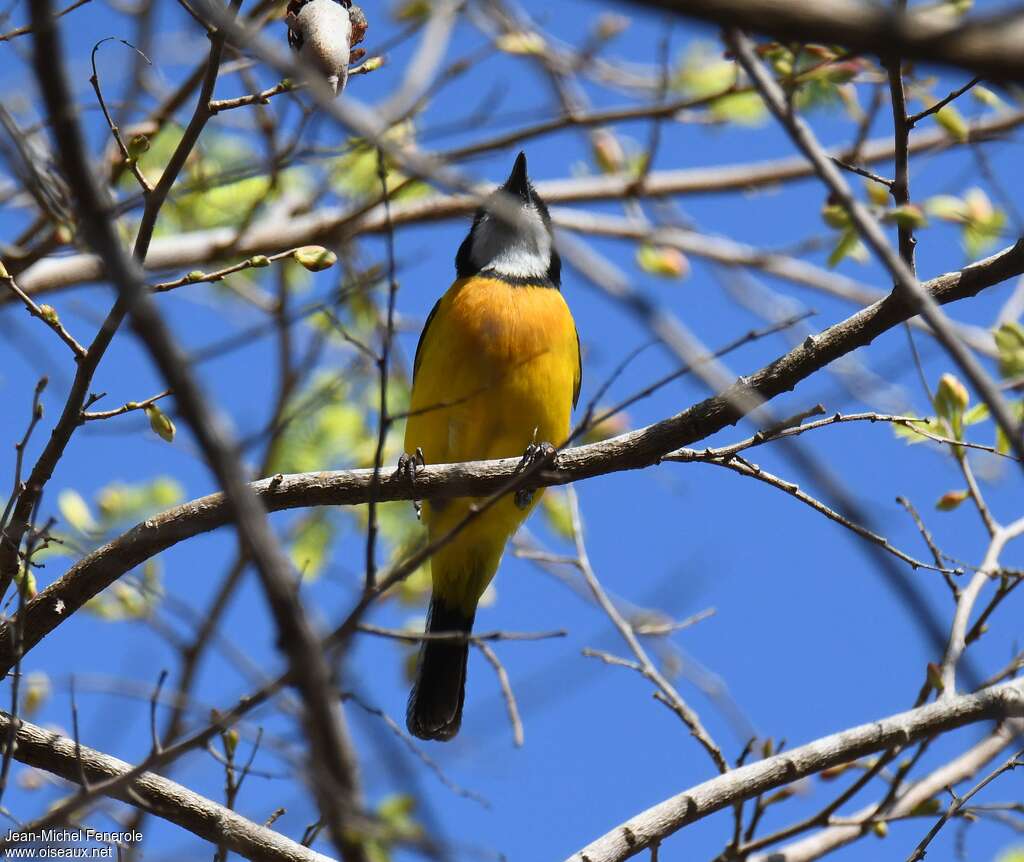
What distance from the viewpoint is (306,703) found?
1.39 m

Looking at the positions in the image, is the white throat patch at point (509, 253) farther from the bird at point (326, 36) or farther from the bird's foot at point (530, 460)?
the bird at point (326, 36)

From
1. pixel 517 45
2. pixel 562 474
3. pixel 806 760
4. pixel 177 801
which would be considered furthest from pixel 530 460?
pixel 517 45

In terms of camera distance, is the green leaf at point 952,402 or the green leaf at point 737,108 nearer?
the green leaf at point 952,402

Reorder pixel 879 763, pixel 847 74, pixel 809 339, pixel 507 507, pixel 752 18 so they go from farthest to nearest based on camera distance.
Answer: pixel 507 507, pixel 847 74, pixel 879 763, pixel 809 339, pixel 752 18

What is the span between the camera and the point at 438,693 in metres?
5.77

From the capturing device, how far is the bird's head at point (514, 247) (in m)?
6.07

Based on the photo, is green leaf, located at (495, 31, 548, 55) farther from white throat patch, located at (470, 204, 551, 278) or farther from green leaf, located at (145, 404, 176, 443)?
green leaf, located at (145, 404, 176, 443)

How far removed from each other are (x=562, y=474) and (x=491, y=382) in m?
1.86

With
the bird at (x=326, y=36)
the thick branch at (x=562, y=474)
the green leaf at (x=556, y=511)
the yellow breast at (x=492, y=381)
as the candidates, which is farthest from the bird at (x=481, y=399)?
the bird at (x=326, y=36)

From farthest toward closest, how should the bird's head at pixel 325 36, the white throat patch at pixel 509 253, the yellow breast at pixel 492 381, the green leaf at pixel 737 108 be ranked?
1. the green leaf at pixel 737 108
2. the white throat patch at pixel 509 253
3. the yellow breast at pixel 492 381
4. the bird's head at pixel 325 36

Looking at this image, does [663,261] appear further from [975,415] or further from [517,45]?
[975,415]

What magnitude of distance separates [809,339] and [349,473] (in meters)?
1.42

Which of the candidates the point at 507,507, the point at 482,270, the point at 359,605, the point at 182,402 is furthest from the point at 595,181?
the point at 182,402

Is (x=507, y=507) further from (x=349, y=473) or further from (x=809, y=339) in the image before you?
(x=809, y=339)
